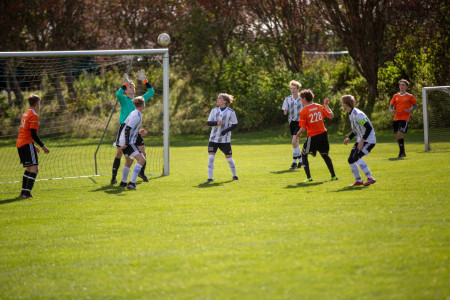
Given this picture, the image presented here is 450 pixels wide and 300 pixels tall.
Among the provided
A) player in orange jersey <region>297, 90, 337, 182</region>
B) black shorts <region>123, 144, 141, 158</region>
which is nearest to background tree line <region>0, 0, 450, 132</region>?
black shorts <region>123, 144, 141, 158</region>

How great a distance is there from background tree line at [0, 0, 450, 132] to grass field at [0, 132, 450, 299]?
42.7ft

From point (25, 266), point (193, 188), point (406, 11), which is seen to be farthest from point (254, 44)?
point (25, 266)

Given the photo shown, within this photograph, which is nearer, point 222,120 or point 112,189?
point 112,189

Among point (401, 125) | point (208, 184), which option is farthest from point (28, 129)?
point (401, 125)

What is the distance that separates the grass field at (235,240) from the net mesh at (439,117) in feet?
19.0

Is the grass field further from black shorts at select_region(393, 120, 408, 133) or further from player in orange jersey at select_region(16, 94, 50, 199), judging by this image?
black shorts at select_region(393, 120, 408, 133)

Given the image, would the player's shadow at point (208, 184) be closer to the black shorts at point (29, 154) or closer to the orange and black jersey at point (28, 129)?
the black shorts at point (29, 154)

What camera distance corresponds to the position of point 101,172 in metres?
13.4

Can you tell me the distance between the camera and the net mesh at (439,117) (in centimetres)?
1606

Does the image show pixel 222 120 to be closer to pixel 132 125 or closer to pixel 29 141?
pixel 132 125

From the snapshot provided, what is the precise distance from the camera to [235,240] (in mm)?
5863

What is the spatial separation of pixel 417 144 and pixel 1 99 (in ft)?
55.1

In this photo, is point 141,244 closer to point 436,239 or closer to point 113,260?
point 113,260

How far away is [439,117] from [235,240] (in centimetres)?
1258
